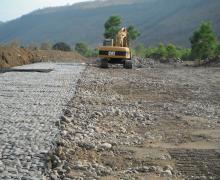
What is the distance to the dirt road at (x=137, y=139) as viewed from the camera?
7391mm

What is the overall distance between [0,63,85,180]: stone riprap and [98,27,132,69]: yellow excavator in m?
16.8

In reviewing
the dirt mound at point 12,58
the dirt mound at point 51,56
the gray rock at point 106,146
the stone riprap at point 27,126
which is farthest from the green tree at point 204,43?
the gray rock at point 106,146

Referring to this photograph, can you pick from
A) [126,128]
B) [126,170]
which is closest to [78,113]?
[126,128]

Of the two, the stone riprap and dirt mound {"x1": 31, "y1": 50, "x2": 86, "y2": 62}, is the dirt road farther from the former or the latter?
dirt mound {"x1": 31, "y1": 50, "x2": 86, "y2": 62}

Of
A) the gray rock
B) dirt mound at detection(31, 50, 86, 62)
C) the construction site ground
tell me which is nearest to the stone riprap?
the construction site ground

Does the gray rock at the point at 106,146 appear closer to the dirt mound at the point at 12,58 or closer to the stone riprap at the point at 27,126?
the stone riprap at the point at 27,126

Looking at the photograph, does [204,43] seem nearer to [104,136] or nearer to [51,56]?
[51,56]

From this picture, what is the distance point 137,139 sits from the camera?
32.2 ft

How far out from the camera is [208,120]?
1253cm

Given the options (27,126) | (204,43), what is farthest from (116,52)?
(204,43)

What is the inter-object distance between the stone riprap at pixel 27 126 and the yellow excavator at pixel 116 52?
16772 millimetres

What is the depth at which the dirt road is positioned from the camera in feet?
24.2

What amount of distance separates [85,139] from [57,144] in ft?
3.41

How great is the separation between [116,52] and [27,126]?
25.0m
